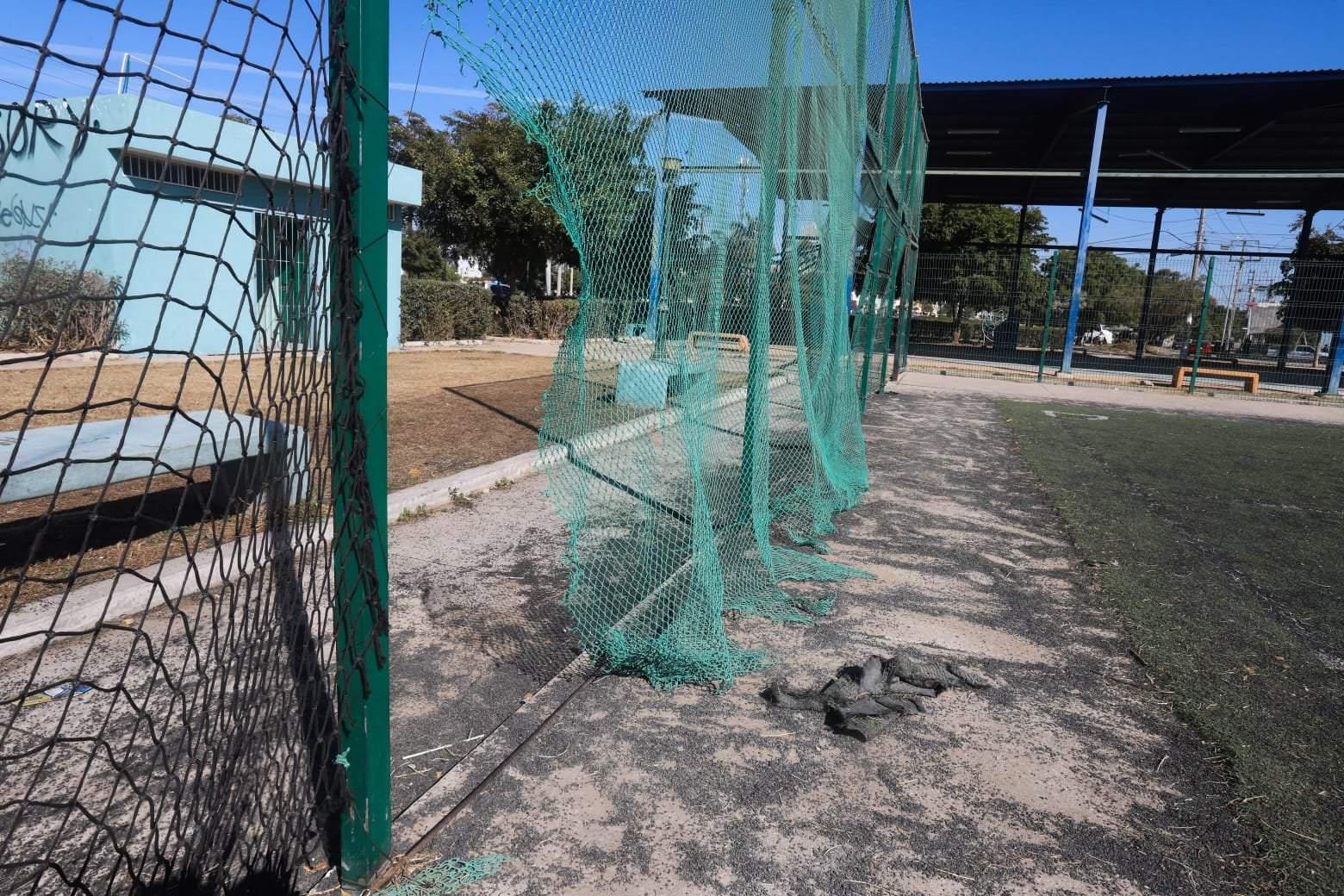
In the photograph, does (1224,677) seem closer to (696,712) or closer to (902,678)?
(902,678)

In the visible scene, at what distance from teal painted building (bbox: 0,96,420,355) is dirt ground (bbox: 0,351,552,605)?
0.67 feet

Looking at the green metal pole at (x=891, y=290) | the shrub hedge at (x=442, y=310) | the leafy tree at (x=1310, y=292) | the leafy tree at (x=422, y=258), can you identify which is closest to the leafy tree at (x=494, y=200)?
the shrub hedge at (x=442, y=310)

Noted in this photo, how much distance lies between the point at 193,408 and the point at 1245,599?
304 inches

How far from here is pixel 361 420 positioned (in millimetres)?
1824

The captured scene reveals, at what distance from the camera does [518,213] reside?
24188 millimetres

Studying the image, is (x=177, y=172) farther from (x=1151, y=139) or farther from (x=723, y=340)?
(x=1151, y=139)

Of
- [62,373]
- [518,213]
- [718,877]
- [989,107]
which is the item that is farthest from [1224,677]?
[518,213]

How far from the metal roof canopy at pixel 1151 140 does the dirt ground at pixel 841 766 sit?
1648 centimetres

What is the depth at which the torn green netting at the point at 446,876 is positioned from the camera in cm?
194

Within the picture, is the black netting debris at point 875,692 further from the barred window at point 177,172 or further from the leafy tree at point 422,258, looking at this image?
the leafy tree at point 422,258

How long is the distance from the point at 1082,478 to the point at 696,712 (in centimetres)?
558

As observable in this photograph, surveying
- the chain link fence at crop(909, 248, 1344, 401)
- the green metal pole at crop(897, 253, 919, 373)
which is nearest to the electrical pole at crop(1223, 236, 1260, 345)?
the chain link fence at crop(909, 248, 1344, 401)

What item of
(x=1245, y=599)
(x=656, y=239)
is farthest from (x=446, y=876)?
(x=1245, y=599)

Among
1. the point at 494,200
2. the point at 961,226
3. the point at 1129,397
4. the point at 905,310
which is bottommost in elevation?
the point at 1129,397
